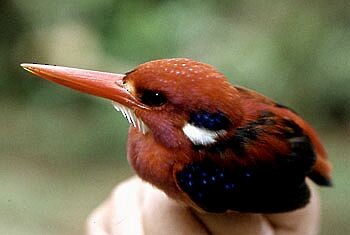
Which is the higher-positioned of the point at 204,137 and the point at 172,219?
the point at 204,137

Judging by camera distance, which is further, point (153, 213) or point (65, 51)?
point (65, 51)

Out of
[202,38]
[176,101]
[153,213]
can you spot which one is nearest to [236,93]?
[176,101]

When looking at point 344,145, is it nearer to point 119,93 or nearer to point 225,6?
point 225,6

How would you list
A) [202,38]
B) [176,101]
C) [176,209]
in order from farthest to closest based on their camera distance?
[202,38] → [176,209] → [176,101]

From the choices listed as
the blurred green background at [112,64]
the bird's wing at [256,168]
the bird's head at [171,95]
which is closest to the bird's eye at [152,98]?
the bird's head at [171,95]

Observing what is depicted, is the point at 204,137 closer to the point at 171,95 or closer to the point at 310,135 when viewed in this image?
the point at 171,95

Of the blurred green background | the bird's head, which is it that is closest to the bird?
the bird's head

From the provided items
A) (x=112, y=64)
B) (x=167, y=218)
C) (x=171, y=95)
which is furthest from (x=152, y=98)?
(x=112, y=64)

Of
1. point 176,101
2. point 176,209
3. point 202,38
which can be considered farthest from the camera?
point 202,38
